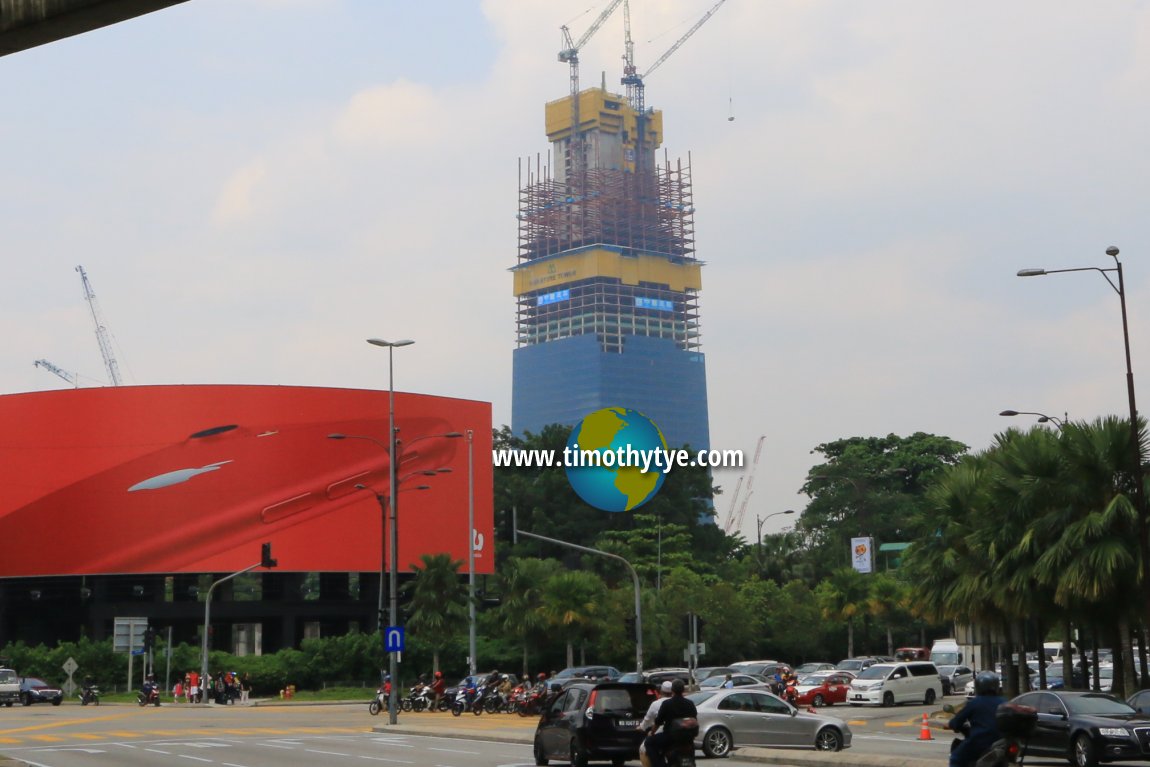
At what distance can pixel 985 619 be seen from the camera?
43125 millimetres

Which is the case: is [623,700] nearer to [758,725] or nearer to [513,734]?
[758,725]

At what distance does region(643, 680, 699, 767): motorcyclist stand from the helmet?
5.10 m

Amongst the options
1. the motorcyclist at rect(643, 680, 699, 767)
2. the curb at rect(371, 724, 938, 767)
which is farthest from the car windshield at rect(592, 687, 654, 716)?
the motorcyclist at rect(643, 680, 699, 767)

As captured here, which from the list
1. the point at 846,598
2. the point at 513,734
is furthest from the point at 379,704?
the point at 846,598

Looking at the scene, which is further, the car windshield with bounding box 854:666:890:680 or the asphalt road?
the car windshield with bounding box 854:666:890:680

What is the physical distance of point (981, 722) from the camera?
14500mm

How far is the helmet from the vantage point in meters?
14.3

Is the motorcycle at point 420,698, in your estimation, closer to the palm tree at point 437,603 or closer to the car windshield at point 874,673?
the palm tree at point 437,603

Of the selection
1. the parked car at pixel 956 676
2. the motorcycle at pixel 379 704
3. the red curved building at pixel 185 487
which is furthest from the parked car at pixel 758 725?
the red curved building at pixel 185 487

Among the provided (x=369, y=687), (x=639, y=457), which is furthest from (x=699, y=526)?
(x=369, y=687)

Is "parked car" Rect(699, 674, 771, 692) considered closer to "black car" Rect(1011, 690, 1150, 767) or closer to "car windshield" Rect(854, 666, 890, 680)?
"car windshield" Rect(854, 666, 890, 680)

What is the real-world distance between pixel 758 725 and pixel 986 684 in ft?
55.4

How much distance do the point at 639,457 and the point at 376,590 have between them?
40.3 meters

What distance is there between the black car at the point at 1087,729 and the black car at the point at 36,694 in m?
50.6
